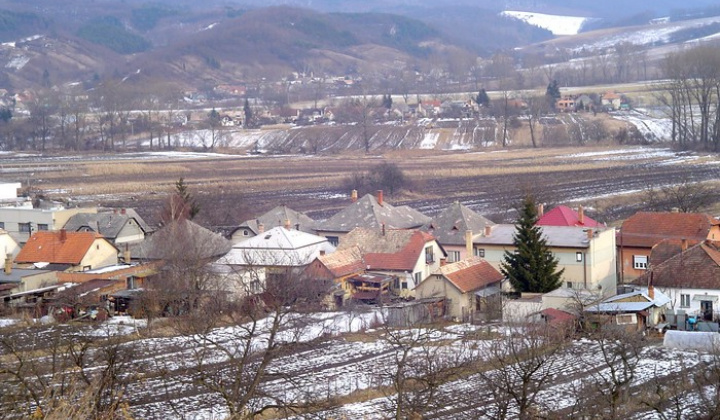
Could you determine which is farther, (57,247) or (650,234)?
(57,247)

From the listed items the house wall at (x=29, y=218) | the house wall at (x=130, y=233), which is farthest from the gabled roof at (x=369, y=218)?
the house wall at (x=29, y=218)

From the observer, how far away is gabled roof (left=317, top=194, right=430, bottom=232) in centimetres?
3228

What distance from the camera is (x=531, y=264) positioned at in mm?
25844

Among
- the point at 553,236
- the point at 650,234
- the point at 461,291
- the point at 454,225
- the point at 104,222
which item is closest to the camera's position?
the point at 461,291

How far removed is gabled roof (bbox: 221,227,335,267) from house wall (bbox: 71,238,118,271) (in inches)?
149

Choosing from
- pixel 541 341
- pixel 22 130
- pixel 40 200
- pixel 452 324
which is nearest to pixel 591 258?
pixel 452 324

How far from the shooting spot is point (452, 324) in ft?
78.1

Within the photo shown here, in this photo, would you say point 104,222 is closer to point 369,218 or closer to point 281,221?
point 281,221

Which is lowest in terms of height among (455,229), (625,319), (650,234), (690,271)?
(625,319)

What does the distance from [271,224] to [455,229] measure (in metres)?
5.94

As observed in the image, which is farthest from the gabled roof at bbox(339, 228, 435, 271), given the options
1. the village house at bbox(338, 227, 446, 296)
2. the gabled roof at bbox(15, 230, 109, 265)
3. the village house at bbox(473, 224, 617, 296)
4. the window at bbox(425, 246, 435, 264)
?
the gabled roof at bbox(15, 230, 109, 265)

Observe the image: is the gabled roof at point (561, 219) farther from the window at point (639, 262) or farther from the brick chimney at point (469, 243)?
the brick chimney at point (469, 243)

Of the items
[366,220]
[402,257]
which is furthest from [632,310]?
[366,220]

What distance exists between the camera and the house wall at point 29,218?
34.1 meters
